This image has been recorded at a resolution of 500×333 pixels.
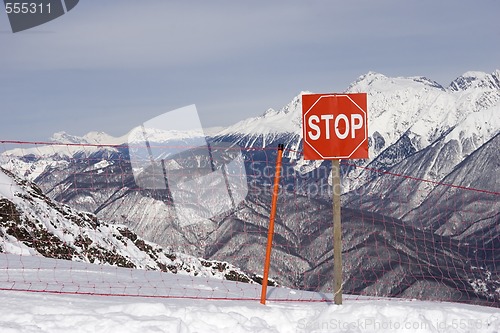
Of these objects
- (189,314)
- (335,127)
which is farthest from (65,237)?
(335,127)

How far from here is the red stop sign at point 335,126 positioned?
10055 millimetres

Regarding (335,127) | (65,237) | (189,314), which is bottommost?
(65,237)

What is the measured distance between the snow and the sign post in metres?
1.97

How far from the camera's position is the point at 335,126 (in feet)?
33.1

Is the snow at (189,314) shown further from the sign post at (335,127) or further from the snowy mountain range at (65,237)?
the snowy mountain range at (65,237)

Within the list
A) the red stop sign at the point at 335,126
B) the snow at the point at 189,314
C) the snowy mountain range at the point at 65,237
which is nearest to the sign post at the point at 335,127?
the red stop sign at the point at 335,126

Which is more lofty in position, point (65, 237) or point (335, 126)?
point (335, 126)

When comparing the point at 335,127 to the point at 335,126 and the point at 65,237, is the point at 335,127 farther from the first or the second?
the point at 65,237

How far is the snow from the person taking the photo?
328 inches

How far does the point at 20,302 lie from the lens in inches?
361

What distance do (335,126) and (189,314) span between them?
3.89 meters

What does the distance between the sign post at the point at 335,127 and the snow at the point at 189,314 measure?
197 cm

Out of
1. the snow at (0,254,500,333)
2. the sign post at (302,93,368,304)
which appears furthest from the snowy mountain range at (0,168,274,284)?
the sign post at (302,93,368,304)

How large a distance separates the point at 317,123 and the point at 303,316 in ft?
10.5
